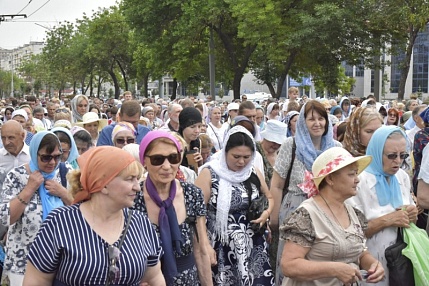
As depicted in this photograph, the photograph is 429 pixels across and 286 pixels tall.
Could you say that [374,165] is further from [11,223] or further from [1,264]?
[1,264]

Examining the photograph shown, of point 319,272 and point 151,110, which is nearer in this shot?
point 319,272

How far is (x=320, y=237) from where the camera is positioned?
13.0 feet

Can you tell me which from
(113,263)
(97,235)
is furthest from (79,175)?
(113,263)

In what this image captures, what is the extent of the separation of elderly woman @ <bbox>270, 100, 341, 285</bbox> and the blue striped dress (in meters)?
2.50

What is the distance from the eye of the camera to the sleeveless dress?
5.37 meters

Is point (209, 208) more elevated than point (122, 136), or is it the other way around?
point (122, 136)

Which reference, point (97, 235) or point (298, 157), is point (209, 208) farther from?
point (97, 235)

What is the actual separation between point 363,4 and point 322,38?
2.19m

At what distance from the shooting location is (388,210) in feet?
16.0

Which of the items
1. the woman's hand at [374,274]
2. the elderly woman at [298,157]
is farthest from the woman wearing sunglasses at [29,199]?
the woman's hand at [374,274]

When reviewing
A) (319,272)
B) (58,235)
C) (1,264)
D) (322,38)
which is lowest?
(1,264)

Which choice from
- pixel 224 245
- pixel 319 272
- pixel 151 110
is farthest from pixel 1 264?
pixel 151 110

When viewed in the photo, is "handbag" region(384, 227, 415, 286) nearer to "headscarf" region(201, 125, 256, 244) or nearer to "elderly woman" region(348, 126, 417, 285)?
"elderly woman" region(348, 126, 417, 285)

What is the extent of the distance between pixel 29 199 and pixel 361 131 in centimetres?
303
